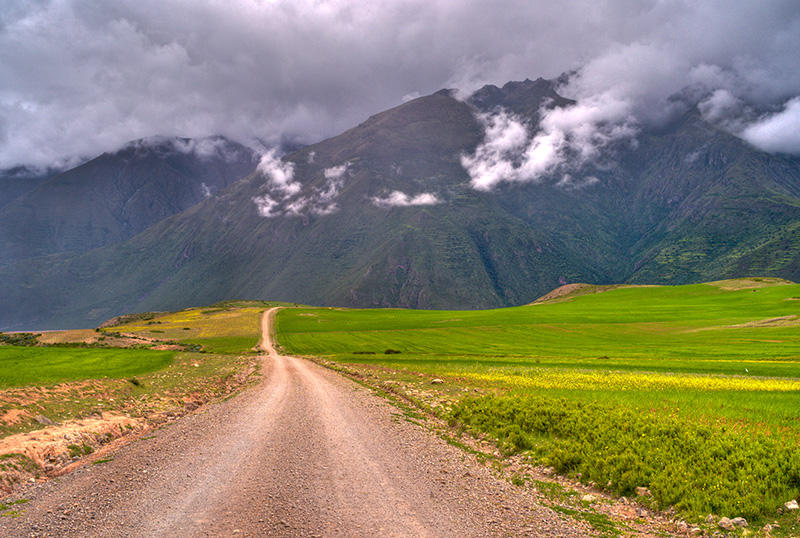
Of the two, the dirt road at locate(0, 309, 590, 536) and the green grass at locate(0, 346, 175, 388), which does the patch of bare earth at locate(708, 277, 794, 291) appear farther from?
the green grass at locate(0, 346, 175, 388)

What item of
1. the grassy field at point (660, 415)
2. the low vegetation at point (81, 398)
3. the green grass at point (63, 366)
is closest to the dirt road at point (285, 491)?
the low vegetation at point (81, 398)

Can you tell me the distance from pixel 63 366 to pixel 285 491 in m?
34.0

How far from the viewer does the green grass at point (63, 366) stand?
2580cm

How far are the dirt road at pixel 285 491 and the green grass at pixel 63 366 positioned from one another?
1529cm

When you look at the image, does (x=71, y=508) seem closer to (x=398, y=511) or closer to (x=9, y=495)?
(x=9, y=495)

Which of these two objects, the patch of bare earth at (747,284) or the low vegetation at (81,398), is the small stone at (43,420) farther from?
the patch of bare earth at (747,284)

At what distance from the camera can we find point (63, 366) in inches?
1297

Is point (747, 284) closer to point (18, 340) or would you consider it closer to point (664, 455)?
point (664, 455)

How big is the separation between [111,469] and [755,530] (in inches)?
708

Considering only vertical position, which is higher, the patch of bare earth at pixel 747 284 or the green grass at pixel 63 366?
the patch of bare earth at pixel 747 284

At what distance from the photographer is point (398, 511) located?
9.57 metres

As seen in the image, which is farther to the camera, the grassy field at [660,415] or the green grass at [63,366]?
the green grass at [63,366]

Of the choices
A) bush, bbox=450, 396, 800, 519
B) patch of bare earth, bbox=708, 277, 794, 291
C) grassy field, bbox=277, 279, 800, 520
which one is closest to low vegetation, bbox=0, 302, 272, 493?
grassy field, bbox=277, 279, 800, 520

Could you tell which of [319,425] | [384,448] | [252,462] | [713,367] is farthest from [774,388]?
[252,462]
